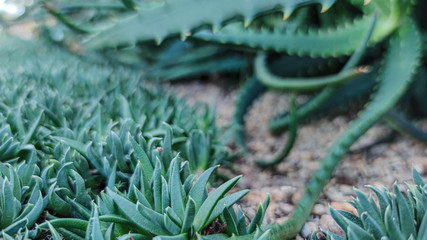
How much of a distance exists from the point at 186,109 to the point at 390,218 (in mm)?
818

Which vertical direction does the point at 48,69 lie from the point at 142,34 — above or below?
below

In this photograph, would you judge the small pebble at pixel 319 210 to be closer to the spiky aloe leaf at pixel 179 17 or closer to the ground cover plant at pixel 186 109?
the ground cover plant at pixel 186 109

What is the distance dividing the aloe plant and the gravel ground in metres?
0.17

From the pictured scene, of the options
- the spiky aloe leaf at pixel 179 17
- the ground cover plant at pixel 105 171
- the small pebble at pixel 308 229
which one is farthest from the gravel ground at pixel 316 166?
the spiky aloe leaf at pixel 179 17

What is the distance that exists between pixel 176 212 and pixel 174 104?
689 mm

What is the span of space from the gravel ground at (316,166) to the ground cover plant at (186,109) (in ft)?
0.16

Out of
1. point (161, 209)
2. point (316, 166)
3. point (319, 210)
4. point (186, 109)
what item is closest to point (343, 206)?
point (319, 210)

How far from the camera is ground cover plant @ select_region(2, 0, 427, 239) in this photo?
2.52ft

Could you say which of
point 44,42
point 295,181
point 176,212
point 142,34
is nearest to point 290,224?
point 176,212

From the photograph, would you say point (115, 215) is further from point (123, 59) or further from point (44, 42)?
point (44, 42)

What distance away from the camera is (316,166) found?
3.96 ft

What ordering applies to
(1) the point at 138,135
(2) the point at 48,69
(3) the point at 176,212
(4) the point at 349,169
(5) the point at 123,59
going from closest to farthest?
(3) the point at 176,212
(1) the point at 138,135
(4) the point at 349,169
(2) the point at 48,69
(5) the point at 123,59

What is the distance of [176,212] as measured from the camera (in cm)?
69

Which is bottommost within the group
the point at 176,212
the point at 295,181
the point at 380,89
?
the point at 295,181
